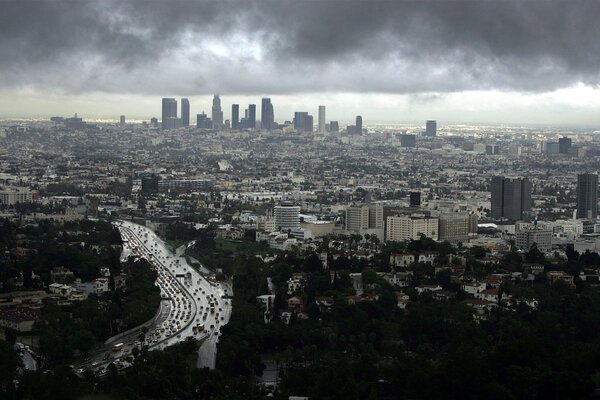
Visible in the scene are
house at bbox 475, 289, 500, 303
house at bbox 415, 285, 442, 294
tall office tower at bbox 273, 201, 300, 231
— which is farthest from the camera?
tall office tower at bbox 273, 201, 300, 231

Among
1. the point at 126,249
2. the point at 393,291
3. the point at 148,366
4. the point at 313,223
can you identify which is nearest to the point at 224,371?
the point at 148,366

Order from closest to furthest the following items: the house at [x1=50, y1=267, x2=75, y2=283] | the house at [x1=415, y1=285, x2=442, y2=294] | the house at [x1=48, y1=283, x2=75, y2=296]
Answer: the house at [x1=415, y1=285, x2=442, y2=294]
the house at [x1=48, y1=283, x2=75, y2=296]
the house at [x1=50, y1=267, x2=75, y2=283]

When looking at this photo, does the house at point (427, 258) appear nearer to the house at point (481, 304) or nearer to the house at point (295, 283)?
the house at point (295, 283)

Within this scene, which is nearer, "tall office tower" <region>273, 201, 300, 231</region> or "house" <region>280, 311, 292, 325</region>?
"house" <region>280, 311, 292, 325</region>

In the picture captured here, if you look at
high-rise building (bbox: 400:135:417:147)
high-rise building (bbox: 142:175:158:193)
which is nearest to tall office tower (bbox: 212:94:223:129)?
high-rise building (bbox: 400:135:417:147)

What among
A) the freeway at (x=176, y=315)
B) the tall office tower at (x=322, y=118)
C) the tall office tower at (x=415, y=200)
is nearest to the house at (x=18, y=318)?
the freeway at (x=176, y=315)

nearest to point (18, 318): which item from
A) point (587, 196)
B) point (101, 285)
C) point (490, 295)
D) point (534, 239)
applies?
point (101, 285)

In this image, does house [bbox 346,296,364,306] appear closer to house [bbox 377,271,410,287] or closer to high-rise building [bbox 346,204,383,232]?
house [bbox 377,271,410,287]

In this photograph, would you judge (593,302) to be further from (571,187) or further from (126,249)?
(571,187)
